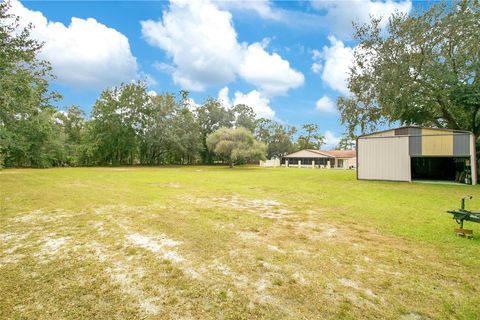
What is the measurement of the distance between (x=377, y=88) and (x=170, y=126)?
31.1 meters

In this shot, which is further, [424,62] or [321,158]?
[321,158]

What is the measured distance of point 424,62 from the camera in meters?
16.3

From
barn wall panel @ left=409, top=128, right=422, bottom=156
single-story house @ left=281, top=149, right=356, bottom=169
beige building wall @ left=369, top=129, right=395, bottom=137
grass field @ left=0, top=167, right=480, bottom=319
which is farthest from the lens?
single-story house @ left=281, top=149, right=356, bottom=169

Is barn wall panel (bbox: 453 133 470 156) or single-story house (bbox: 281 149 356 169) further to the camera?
single-story house (bbox: 281 149 356 169)

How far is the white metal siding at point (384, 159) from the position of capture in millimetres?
16422

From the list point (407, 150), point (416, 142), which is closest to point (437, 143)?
point (416, 142)

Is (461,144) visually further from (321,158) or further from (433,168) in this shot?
(321,158)

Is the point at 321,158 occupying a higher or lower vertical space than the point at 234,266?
higher

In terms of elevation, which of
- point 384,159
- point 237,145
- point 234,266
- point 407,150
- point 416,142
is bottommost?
point 234,266

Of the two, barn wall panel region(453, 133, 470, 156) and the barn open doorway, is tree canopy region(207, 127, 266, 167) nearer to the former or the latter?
the barn open doorway

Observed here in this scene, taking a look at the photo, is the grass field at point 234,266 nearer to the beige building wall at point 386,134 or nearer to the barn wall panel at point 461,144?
the beige building wall at point 386,134

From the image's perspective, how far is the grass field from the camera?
105 inches

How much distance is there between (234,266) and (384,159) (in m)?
16.7

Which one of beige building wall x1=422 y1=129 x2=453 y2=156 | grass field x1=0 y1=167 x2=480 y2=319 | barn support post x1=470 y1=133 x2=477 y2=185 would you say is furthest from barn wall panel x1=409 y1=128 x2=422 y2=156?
grass field x1=0 y1=167 x2=480 y2=319
